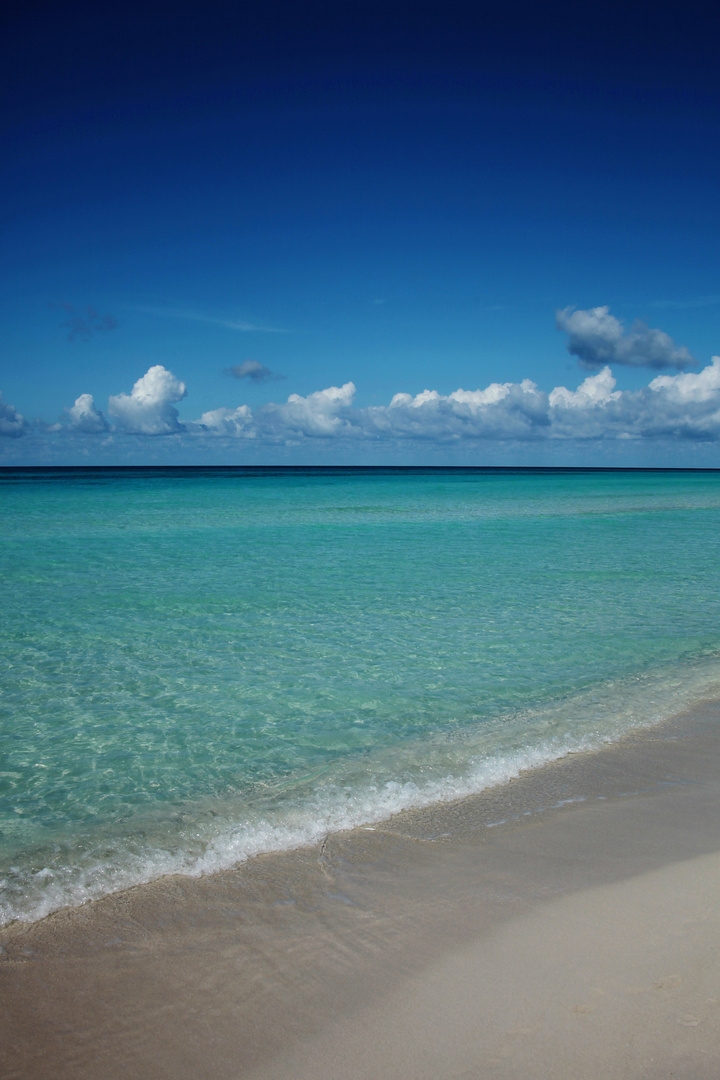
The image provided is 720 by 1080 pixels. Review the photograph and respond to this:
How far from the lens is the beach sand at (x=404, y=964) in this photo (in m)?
2.08

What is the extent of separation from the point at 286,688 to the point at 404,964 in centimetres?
352

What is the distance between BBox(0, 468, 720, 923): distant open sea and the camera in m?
3.65

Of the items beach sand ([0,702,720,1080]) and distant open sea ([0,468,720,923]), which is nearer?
beach sand ([0,702,720,1080])

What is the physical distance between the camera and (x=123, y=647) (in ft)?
23.3

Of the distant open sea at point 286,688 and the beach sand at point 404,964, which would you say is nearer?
the beach sand at point 404,964

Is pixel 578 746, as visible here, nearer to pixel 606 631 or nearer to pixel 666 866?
pixel 666 866

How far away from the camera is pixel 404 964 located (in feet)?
8.16

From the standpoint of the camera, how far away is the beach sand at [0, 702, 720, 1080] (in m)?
2.08

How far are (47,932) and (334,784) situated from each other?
1.82 metres

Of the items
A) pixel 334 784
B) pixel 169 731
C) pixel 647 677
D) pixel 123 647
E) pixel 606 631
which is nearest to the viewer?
pixel 334 784

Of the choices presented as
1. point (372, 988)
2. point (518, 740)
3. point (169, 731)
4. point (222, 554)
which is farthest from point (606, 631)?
point (222, 554)

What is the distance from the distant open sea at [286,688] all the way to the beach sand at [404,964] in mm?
410

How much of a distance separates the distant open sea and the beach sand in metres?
0.41

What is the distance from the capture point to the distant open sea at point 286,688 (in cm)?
365
